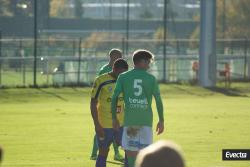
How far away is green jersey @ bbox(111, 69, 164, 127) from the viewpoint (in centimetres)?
1122

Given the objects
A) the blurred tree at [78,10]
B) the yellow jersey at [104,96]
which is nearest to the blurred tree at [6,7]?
the blurred tree at [78,10]

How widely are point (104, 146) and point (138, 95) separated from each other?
2.26 metres

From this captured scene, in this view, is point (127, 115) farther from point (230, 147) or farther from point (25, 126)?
point (25, 126)

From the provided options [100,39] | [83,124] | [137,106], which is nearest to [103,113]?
[137,106]

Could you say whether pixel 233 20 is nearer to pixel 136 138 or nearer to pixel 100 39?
pixel 100 39

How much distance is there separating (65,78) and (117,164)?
25.9 metres

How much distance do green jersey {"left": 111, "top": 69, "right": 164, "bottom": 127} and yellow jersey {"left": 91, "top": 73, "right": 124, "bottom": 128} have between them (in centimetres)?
197

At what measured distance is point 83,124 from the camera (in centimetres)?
2428

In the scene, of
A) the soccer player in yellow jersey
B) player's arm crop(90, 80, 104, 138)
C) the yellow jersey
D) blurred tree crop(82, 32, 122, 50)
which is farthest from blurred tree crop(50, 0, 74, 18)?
player's arm crop(90, 80, 104, 138)

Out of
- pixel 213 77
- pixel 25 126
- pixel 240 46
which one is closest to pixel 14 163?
pixel 25 126

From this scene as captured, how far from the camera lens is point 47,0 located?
4938cm

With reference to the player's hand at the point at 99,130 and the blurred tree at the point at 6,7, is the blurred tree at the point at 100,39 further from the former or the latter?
the player's hand at the point at 99,130

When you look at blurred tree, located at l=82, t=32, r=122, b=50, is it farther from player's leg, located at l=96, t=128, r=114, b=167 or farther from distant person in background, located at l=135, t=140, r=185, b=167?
distant person in background, located at l=135, t=140, r=185, b=167

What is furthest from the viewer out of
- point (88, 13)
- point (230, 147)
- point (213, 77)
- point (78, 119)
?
point (88, 13)
